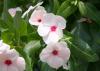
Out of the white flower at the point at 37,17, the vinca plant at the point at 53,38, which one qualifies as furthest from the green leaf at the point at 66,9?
the white flower at the point at 37,17

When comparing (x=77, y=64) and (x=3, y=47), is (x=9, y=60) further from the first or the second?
(x=77, y=64)

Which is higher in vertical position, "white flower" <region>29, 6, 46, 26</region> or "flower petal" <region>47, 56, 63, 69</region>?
"white flower" <region>29, 6, 46, 26</region>

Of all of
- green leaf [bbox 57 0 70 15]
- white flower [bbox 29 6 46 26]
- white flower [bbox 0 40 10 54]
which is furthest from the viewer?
green leaf [bbox 57 0 70 15]

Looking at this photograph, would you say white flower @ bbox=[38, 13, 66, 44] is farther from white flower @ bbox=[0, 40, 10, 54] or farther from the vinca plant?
white flower @ bbox=[0, 40, 10, 54]

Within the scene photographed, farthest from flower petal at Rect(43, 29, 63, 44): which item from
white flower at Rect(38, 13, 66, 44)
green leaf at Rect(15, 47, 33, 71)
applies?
green leaf at Rect(15, 47, 33, 71)

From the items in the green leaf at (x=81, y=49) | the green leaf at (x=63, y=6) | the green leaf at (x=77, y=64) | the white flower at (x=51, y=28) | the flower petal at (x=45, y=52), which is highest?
the green leaf at (x=63, y=6)

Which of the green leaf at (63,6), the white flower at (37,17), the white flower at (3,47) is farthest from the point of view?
the green leaf at (63,6)

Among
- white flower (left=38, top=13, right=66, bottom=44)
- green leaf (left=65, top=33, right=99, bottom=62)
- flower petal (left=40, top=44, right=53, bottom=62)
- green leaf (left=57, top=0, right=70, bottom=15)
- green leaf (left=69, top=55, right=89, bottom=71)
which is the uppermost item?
green leaf (left=57, top=0, right=70, bottom=15)

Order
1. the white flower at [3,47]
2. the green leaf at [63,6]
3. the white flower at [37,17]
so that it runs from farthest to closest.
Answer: the green leaf at [63,6] < the white flower at [37,17] < the white flower at [3,47]

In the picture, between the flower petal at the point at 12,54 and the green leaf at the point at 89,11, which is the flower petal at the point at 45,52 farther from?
the green leaf at the point at 89,11
